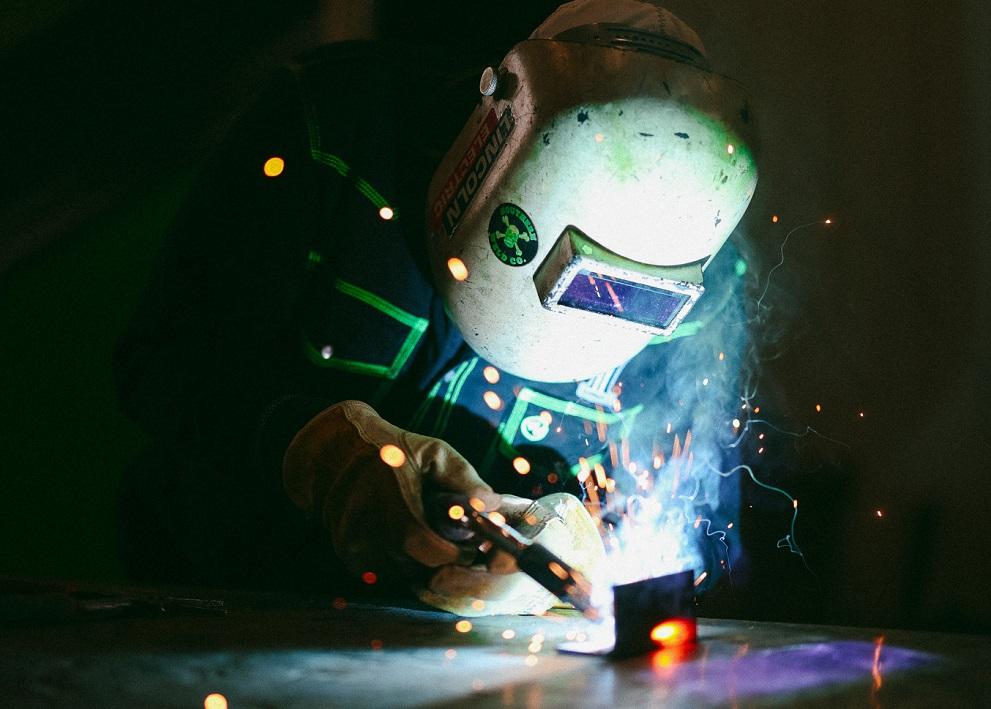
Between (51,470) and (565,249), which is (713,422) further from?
(51,470)

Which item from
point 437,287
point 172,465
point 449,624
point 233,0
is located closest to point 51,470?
point 172,465

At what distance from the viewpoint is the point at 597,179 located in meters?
1.18

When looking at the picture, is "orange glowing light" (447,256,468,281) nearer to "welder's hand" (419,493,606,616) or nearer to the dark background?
"welder's hand" (419,493,606,616)

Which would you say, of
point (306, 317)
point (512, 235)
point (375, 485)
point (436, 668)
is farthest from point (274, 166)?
point (436, 668)

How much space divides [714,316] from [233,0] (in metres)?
1.91

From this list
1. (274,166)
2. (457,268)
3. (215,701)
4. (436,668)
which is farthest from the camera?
(274,166)

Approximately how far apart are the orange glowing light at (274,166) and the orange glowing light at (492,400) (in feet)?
2.01

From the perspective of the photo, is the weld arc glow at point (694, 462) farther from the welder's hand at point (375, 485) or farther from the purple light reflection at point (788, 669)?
the purple light reflection at point (788, 669)

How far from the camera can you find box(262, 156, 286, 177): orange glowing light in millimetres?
1565

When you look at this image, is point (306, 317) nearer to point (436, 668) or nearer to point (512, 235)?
point (512, 235)

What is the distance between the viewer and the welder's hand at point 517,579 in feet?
4.11

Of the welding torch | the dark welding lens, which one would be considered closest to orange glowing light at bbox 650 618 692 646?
the welding torch

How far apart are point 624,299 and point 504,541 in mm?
422

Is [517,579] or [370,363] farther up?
[370,363]
